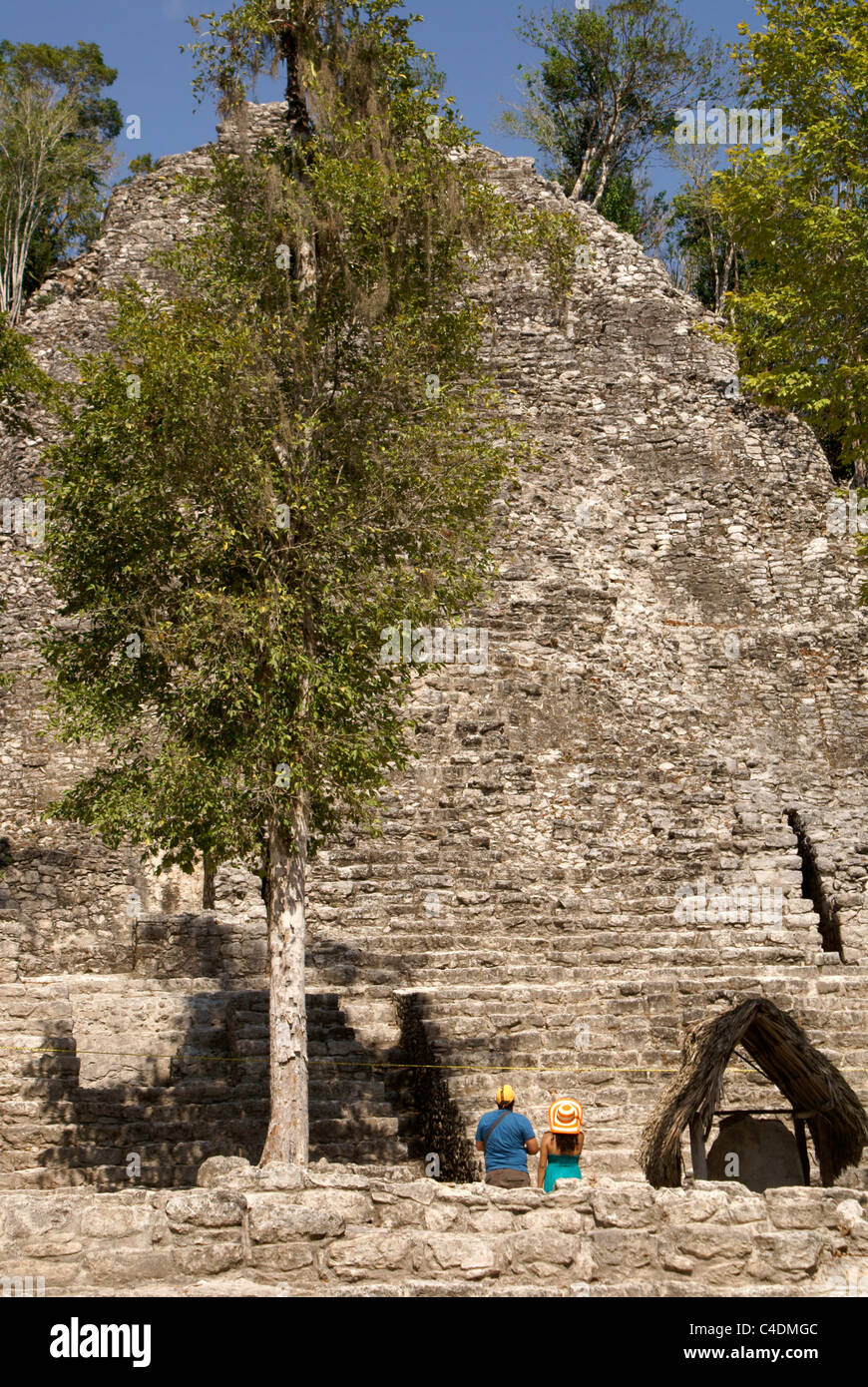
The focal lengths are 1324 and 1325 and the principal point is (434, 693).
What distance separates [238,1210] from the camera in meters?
5.80

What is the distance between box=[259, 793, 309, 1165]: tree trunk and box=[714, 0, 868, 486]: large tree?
6.93 m

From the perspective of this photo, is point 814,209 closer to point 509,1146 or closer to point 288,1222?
point 509,1146

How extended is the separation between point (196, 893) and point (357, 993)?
184 inches

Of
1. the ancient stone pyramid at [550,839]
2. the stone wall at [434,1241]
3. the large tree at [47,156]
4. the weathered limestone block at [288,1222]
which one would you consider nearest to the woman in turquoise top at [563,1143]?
the stone wall at [434,1241]

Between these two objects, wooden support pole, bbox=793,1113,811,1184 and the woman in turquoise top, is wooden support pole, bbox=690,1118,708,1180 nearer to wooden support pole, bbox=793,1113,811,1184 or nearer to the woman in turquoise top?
wooden support pole, bbox=793,1113,811,1184

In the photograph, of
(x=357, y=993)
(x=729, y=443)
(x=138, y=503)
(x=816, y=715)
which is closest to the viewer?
(x=138, y=503)

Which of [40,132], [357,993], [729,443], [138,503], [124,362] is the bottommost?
[357,993]

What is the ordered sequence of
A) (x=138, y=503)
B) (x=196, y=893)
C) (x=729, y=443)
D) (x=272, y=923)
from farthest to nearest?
1. (x=729, y=443)
2. (x=196, y=893)
3. (x=138, y=503)
4. (x=272, y=923)

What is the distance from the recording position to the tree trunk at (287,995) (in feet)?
28.8

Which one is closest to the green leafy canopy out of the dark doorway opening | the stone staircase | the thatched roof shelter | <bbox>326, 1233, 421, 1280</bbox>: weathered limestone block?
the stone staircase

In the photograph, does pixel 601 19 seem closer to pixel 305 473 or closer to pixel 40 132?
pixel 40 132

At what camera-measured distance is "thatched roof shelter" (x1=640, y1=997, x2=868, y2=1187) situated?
27.4ft

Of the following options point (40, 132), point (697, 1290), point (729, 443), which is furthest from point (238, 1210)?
point (40, 132)

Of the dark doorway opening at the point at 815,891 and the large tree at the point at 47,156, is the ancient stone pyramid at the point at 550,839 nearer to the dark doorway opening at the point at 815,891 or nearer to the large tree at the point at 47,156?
the dark doorway opening at the point at 815,891
